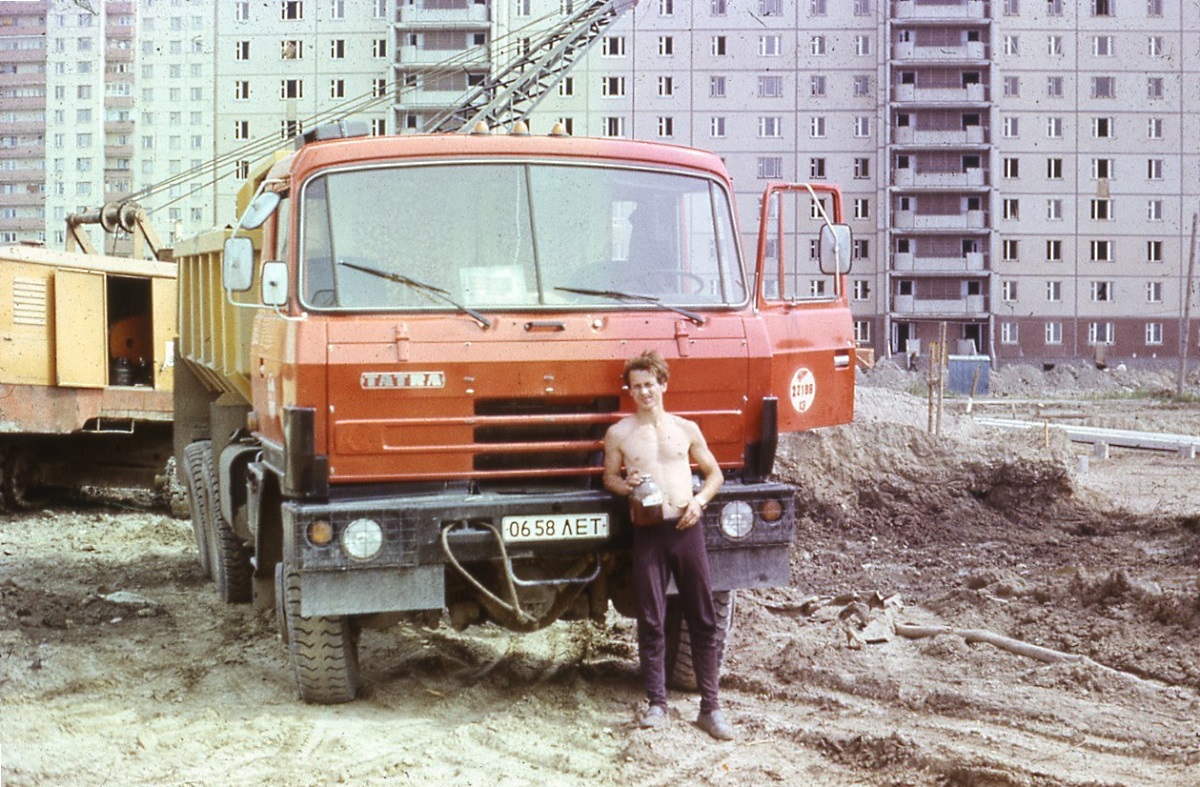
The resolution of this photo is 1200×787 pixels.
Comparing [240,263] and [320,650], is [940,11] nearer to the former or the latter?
[240,263]

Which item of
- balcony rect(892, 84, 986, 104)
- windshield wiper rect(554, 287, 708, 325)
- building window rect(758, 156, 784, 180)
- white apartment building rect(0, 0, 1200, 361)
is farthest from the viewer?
balcony rect(892, 84, 986, 104)

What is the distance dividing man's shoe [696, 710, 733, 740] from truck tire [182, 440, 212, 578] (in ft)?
20.8

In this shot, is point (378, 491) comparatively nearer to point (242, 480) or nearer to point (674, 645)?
point (674, 645)

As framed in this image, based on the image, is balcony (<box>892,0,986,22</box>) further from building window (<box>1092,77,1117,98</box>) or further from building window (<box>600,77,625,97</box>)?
building window (<box>600,77,625,97</box>)

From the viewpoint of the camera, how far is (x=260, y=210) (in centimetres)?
811

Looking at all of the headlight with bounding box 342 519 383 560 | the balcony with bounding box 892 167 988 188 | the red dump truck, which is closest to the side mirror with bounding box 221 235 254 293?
the red dump truck

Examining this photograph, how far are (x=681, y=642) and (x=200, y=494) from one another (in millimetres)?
6137

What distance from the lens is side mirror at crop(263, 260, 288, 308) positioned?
7555 mm

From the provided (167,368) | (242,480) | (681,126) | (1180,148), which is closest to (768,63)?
(681,126)

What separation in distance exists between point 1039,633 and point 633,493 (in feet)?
13.2

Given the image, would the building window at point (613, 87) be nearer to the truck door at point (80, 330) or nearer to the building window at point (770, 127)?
the building window at point (770, 127)

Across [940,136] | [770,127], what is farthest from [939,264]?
[770,127]

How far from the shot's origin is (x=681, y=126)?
60469 millimetres

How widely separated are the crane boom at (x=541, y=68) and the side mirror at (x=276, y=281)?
17363 mm
